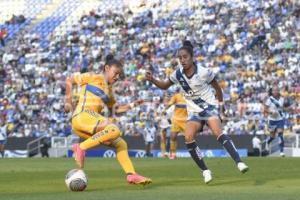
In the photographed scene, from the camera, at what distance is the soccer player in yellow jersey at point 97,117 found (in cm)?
1405

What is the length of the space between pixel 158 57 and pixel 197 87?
29891 mm

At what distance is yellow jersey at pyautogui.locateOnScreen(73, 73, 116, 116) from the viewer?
1450 cm

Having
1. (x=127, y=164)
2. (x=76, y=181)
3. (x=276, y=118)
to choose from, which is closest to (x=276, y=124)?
(x=276, y=118)

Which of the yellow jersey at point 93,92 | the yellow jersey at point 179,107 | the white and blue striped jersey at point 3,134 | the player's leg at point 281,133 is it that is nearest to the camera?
the yellow jersey at point 93,92

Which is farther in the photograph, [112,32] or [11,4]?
[11,4]

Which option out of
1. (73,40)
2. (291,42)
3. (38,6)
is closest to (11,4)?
(38,6)

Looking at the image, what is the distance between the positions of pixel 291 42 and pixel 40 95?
523 inches

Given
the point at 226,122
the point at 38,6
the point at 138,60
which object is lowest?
the point at 226,122

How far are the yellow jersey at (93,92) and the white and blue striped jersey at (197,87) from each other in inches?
72.8

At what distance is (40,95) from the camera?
4559cm

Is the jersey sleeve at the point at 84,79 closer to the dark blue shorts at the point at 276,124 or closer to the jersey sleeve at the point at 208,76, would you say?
the jersey sleeve at the point at 208,76

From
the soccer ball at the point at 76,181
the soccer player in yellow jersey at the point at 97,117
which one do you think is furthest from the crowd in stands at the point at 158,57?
the soccer ball at the point at 76,181

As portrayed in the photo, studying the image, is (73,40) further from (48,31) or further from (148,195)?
(148,195)

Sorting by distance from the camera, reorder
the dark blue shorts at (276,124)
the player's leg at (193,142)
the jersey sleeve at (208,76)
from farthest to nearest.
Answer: the dark blue shorts at (276,124)
the jersey sleeve at (208,76)
the player's leg at (193,142)
